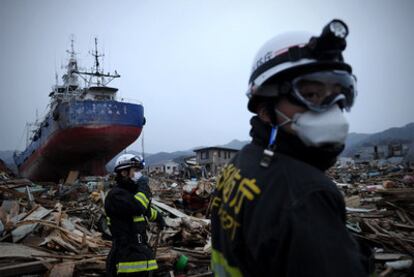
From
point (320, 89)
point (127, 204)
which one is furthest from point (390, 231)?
point (320, 89)

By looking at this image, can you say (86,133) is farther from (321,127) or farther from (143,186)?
(321,127)

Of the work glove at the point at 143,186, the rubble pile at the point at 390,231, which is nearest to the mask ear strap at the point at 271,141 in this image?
the rubble pile at the point at 390,231

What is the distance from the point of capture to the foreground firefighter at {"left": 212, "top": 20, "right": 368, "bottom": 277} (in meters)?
0.94

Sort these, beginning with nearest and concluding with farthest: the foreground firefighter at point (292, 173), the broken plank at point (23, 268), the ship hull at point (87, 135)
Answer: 1. the foreground firefighter at point (292, 173)
2. the broken plank at point (23, 268)
3. the ship hull at point (87, 135)

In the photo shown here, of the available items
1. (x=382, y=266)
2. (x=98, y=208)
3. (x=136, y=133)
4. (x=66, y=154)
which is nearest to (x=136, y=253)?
(x=382, y=266)

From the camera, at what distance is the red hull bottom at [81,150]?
18859 mm

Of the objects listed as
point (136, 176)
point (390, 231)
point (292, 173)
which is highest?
point (292, 173)

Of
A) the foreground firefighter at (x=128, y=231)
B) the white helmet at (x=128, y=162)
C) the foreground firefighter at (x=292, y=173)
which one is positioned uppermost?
the foreground firefighter at (x=292, y=173)

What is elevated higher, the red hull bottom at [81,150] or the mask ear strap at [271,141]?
the mask ear strap at [271,141]

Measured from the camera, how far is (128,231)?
4.00 m

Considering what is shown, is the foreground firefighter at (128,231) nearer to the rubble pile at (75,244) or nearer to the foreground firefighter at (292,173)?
the rubble pile at (75,244)

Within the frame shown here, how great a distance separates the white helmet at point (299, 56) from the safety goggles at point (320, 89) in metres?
0.03

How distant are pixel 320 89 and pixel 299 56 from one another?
0.60 ft

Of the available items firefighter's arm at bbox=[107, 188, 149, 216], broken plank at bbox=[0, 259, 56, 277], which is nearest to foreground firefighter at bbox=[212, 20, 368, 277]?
firefighter's arm at bbox=[107, 188, 149, 216]
